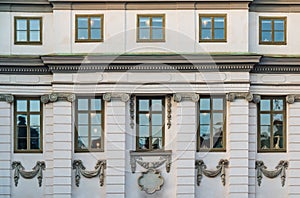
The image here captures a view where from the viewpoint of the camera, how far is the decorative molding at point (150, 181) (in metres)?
35.7

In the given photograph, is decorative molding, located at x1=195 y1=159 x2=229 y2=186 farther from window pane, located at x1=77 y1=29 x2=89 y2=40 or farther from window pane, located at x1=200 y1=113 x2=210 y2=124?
window pane, located at x1=77 y1=29 x2=89 y2=40

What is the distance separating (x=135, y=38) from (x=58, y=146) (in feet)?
17.8

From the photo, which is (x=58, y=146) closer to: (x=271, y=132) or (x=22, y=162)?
(x=22, y=162)

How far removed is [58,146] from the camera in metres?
35.6

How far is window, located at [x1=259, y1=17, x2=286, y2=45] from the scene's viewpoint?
3653 centimetres

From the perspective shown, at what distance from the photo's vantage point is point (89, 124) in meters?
36.0

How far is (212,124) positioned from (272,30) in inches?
185

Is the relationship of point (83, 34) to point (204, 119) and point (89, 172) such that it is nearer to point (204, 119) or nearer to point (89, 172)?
point (89, 172)

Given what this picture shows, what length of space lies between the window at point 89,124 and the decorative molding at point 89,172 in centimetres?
55

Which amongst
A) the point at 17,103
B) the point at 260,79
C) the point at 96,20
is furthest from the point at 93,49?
the point at 260,79

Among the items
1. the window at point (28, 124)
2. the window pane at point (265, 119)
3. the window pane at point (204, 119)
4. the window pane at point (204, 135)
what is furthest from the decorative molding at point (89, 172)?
the window pane at point (265, 119)

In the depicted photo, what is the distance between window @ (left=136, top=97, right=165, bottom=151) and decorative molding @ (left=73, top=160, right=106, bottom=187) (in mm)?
1679

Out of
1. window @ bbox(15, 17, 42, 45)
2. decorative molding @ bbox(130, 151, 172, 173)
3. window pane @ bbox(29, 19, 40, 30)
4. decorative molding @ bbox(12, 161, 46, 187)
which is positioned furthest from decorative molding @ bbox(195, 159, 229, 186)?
window pane @ bbox(29, 19, 40, 30)

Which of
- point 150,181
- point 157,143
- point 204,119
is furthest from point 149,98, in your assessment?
point 150,181
